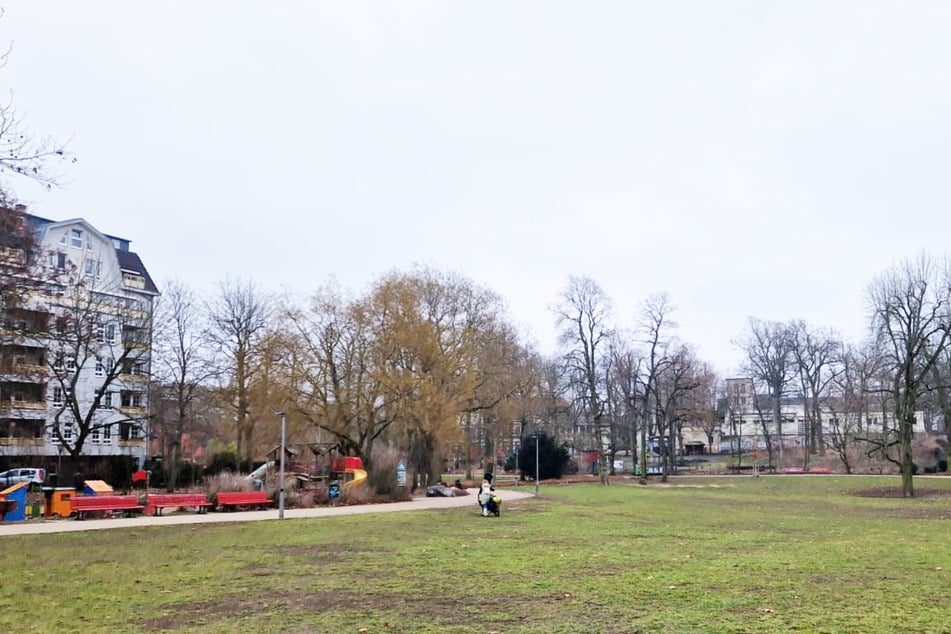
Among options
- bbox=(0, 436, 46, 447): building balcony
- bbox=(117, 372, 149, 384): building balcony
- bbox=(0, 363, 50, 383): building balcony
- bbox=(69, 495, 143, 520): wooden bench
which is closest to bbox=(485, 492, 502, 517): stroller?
bbox=(69, 495, 143, 520): wooden bench

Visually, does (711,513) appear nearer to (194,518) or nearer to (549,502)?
(549,502)

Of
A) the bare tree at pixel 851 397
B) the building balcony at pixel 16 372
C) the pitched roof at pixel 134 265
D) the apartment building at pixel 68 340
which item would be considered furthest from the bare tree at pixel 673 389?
the pitched roof at pixel 134 265

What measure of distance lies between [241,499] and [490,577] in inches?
750

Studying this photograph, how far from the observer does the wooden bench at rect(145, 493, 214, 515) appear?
1062 inches

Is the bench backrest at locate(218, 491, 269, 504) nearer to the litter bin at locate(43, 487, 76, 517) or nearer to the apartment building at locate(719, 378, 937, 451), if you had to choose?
the litter bin at locate(43, 487, 76, 517)

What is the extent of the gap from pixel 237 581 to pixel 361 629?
431 centimetres

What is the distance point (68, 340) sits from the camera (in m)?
19.5

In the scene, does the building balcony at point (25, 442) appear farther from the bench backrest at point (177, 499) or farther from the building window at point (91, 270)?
the bench backrest at point (177, 499)

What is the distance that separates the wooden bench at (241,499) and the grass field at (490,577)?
6.36 metres

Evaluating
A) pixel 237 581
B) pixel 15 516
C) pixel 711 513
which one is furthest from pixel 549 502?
pixel 237 581

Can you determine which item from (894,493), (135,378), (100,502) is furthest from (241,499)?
(135,378)

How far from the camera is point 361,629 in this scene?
27.1 feet

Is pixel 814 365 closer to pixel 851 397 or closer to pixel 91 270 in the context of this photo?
pixel 851 397

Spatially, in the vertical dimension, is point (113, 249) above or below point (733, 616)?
above
